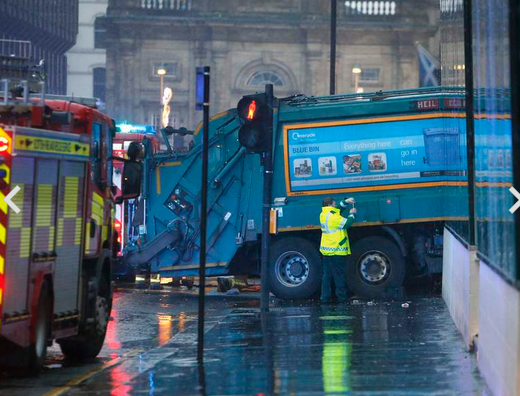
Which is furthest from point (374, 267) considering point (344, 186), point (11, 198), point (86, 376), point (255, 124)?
point (11, 198)

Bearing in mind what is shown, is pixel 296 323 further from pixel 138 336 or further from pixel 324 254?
pixel 324 254

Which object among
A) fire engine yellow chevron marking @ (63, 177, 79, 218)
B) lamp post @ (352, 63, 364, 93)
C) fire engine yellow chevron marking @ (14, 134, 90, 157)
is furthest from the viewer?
lamp post @ (352, 63, 364, 93)

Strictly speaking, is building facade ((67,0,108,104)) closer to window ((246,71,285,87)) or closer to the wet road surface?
window ((246,71,285,87))

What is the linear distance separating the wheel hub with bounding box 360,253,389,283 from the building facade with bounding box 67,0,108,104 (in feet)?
308

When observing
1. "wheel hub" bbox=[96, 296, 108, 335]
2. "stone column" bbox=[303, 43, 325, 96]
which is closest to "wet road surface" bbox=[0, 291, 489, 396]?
"wheel hub" bbox=[96, 296, 108, 335]

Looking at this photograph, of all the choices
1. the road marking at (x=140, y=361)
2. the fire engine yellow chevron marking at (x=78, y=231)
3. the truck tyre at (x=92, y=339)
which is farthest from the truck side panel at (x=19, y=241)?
the truck tyre at (x=92, y=339)

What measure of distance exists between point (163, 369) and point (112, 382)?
3.19ft

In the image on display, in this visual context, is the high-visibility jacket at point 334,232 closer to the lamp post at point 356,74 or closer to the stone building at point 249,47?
the lamp post at point 356,74

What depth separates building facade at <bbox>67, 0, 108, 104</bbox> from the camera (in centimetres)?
12056

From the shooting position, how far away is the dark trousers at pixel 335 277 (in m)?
25.3

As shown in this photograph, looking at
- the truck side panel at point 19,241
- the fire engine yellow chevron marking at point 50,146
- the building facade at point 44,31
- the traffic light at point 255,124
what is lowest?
the truck side panel at point 19,241

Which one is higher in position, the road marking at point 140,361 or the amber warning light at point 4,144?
the amber warning light at point 4,144

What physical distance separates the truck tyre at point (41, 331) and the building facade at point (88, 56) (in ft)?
342

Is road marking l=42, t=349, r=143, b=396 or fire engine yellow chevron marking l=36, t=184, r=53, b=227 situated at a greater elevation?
fire engine yellow chevron marking l=36, t=184, r=53, b=227
